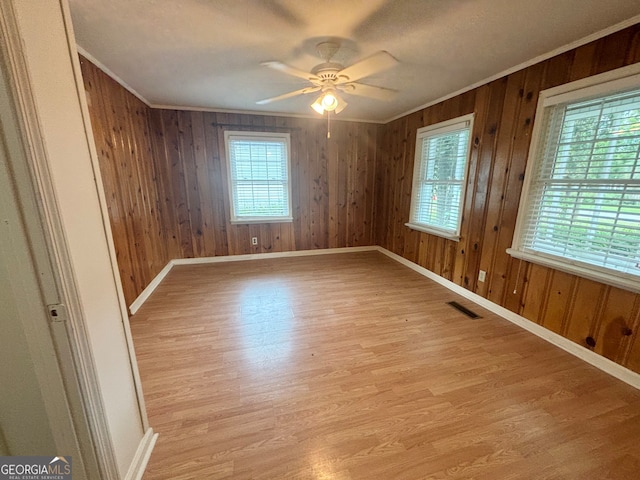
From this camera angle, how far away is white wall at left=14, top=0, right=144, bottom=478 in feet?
2.40

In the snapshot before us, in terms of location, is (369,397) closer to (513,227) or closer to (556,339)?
(556,339)

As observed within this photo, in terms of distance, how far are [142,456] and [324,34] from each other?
266 centimetres

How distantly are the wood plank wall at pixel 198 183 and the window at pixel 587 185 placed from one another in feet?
8.78

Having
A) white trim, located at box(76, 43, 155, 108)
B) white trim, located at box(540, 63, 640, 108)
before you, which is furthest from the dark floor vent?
white trim, located at box(76, 43, 155, 108)

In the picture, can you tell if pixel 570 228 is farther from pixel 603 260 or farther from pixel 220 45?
pixel 220 45

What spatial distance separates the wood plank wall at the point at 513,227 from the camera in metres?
1.76

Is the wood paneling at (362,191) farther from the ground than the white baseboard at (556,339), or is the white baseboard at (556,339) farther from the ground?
the wood paneling at (362,191)

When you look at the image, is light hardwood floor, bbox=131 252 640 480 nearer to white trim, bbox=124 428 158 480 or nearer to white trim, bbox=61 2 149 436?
white trim, bbox=124 428 158 480

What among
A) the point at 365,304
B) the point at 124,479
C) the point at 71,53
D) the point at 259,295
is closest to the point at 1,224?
the point at 71,53

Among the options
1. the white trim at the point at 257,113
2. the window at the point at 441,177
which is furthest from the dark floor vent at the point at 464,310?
the white trim at the point at 257,113

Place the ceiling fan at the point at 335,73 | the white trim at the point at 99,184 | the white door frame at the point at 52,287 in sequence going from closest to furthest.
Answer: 1. the white door frame at the point at 52,287
2. the white trim at the point at 99,184
3. the ceiling fan at the point at 335,73

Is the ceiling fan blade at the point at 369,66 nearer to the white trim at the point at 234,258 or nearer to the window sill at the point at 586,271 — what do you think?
the window sill at the point at 586,271

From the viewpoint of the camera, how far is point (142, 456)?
119 cm

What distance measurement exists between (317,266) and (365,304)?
1.38 meters
